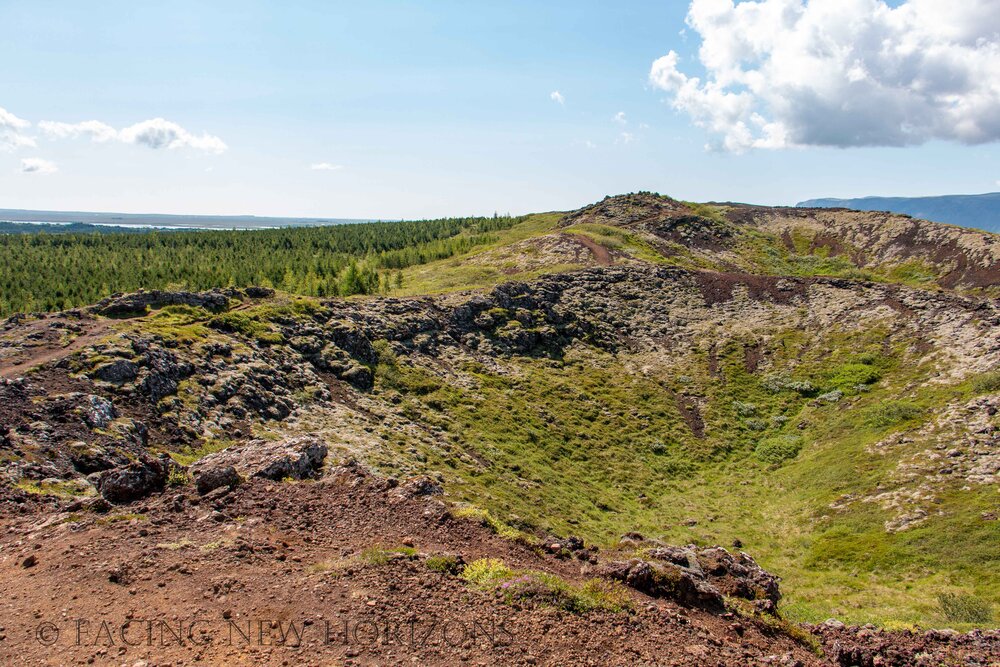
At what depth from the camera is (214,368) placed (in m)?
38.7

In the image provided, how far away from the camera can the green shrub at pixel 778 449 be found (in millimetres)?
51287

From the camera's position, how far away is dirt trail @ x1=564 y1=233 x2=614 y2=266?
94.7m

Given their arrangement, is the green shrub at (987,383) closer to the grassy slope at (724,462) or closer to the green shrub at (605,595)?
the grassy slope at (724,462)

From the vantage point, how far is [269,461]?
22.5m

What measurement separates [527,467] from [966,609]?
28234 mm

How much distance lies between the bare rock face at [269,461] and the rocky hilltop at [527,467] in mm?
146

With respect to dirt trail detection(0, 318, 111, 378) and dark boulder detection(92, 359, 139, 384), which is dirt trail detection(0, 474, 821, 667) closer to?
dark boulder detection(92, 359, 139, 384)

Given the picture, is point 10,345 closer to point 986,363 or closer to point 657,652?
point 657,652

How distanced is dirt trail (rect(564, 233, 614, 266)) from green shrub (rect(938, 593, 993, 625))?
71909 millimetres

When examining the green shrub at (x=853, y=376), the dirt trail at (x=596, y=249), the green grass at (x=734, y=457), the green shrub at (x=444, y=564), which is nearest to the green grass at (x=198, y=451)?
the green grass at (x=734, y=457)

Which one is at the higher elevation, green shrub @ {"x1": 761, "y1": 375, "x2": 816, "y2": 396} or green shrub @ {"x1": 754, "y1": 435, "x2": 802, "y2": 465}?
green shrub @ {"x1": 761, "y1": 375, "x2": 816, "y2": 396}

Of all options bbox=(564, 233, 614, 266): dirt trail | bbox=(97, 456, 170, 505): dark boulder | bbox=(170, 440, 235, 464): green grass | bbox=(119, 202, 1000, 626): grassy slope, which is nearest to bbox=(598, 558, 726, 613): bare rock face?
bbox=(119, 202, 1000, 626): grassy slope

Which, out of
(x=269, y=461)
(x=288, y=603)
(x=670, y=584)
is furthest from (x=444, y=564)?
(x=269, y=461)

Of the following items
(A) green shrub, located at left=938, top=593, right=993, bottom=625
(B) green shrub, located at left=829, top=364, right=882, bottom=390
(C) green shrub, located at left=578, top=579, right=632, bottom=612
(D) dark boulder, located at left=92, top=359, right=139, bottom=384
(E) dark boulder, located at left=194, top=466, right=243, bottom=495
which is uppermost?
(D) dark boulder, located at left=92, top=359, right=139, bottom=384
